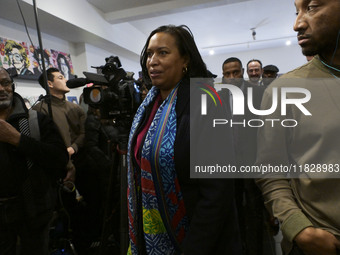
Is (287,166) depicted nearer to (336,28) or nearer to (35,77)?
(336,28)

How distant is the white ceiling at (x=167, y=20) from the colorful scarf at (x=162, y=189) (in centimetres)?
251

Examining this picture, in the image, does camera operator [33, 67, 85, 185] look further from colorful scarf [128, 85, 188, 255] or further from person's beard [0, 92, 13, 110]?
colorful scarf [128, 85, 188, 255]

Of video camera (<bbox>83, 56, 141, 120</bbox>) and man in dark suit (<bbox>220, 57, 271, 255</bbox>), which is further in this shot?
man in dark suit (<bbox>220, 57, 271, 255</bbox>)

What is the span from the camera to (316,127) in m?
0.65

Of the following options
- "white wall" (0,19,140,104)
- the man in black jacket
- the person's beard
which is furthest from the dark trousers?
"white wall" (0,19,140,104)

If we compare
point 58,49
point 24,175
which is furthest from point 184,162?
point 58,49

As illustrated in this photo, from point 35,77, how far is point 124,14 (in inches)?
74.6

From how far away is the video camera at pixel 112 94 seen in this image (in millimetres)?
1243

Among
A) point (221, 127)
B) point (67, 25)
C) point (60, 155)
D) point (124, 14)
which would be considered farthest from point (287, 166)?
point (124, 14)

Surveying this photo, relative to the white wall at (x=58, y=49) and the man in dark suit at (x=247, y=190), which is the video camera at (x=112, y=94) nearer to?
the man in dark suit at (x=247, y=190)

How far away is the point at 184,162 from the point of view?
0.85m

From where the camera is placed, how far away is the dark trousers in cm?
117

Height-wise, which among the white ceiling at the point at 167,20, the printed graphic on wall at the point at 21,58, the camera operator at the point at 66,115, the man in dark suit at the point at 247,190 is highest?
the white ceiling at the point at 167,20

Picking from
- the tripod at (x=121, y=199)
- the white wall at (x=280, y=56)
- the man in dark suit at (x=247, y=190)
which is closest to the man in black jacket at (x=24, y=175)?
the tripod at (x=121, y=199)
